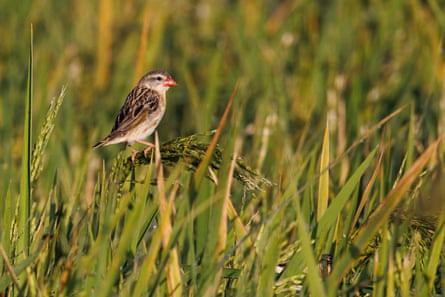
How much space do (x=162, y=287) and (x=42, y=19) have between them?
16.1 ft

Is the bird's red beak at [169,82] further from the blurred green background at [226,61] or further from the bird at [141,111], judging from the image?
the blurred green background at [226,61]

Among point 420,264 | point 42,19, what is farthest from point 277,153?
point 42,19

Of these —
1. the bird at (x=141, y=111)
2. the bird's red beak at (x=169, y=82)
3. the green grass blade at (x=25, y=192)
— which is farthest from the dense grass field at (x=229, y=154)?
the bird's red beak at (x=169, y=82)

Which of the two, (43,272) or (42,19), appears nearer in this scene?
(43,272)

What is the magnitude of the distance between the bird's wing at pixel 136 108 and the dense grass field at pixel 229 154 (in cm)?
16

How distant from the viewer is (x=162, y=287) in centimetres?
266

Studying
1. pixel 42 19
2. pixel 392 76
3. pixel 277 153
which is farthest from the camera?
pixel 42 19

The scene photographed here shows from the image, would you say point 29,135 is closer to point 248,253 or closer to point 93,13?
point 248,253

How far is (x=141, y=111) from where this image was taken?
4172mm

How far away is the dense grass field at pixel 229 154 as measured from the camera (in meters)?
2.54

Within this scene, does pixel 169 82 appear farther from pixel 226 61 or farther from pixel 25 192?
pixel 226 61

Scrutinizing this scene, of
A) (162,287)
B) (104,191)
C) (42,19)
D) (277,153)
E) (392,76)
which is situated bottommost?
(162,287)

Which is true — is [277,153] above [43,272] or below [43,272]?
above

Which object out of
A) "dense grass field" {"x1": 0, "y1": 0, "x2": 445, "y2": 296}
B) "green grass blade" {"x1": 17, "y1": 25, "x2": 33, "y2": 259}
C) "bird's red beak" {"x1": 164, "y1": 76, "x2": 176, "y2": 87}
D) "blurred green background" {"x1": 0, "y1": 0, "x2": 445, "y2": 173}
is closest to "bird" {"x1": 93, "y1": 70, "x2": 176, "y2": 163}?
"bird's red beak" {"x1": 164, "y1": 76, "x2": 176, "y2": 87}
